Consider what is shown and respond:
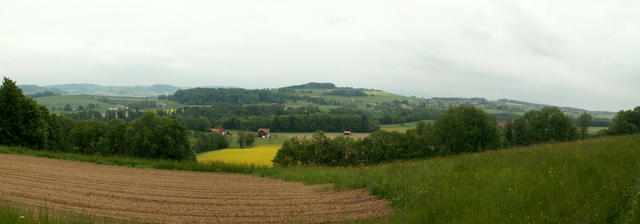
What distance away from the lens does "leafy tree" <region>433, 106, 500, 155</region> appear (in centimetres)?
3656

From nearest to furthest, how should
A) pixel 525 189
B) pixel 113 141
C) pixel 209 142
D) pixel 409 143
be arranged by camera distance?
1. pixel 525 189
2. pixel 113 141
3. pixel 409 143
4. pixel 209 142

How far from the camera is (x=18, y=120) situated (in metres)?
25.1

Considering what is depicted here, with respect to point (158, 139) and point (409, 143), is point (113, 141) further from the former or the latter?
point (409, 143)

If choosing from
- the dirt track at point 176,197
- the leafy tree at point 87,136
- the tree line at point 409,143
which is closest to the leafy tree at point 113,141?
the leafy tree at point 87,136

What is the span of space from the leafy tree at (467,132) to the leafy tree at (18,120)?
4040 centimetres

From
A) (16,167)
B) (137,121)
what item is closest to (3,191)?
(16,167)

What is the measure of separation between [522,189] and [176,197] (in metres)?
9.76

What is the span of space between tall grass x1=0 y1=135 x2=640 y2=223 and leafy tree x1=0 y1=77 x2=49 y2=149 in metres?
28.2

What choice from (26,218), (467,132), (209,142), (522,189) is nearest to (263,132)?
(209,142)

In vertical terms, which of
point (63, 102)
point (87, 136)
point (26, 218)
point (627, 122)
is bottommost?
point (87, 136)

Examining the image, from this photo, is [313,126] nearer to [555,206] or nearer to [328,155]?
[328,155]

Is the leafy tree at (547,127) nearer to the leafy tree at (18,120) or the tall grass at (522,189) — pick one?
the tall grass at (522,189)

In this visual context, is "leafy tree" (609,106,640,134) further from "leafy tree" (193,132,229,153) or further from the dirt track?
"leafy tree" (193,132,229,153)

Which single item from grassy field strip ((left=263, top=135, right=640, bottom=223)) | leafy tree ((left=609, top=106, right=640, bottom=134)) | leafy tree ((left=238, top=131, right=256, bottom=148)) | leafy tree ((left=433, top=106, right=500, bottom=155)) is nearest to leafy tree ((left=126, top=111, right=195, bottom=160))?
grassy field strip ((left=263, top=135, right=640, bottom=223))
